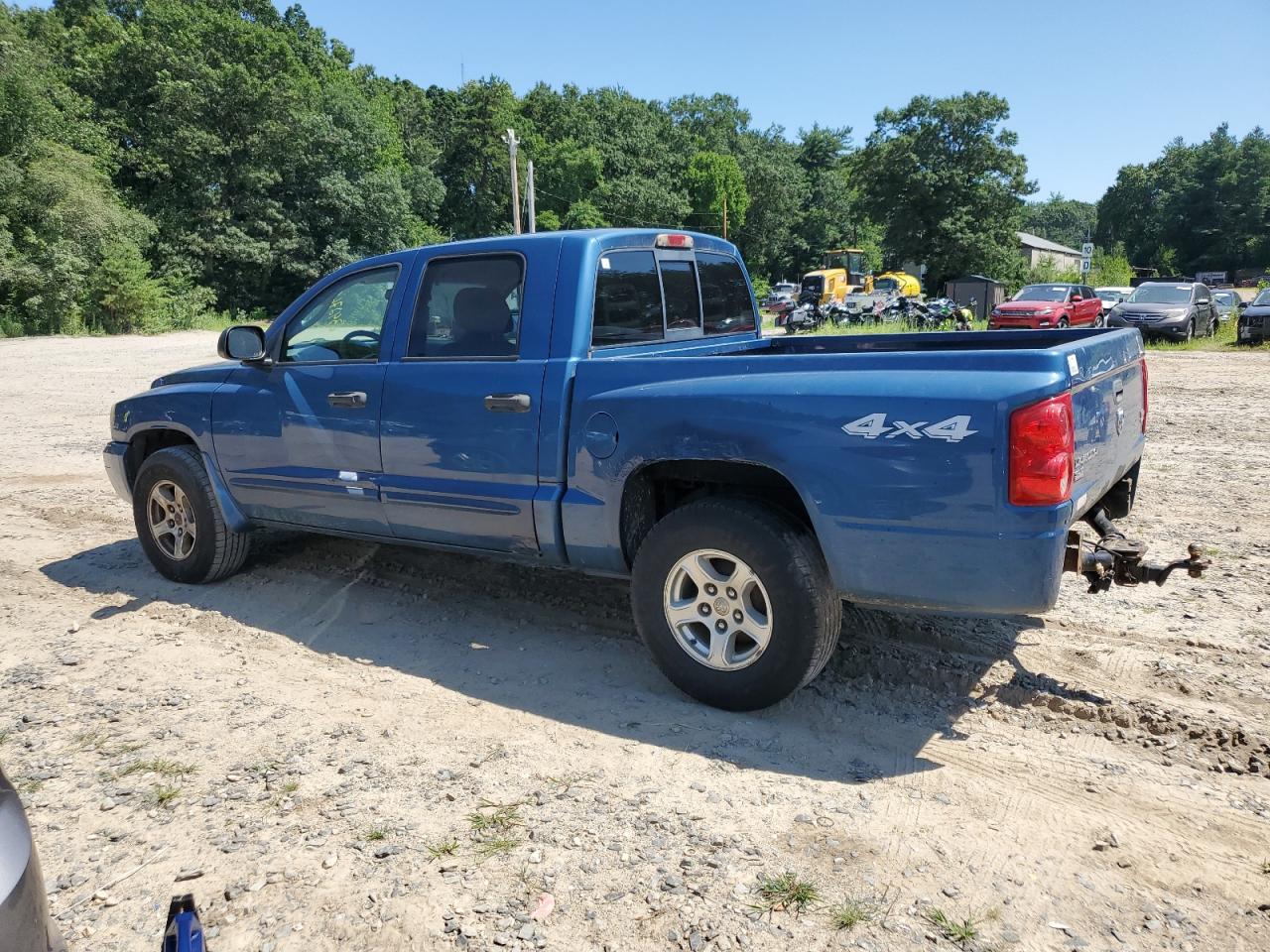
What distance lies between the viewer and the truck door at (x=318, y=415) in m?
4.62

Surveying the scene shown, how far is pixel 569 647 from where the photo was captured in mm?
4441

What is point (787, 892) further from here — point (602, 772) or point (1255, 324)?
point (1255, 324)

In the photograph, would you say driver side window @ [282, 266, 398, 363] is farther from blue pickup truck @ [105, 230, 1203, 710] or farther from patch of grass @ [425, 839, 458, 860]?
patch of grass @ [425, 839, 458, 860]

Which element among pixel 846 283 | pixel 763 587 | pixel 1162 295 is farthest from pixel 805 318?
pixel 763 587

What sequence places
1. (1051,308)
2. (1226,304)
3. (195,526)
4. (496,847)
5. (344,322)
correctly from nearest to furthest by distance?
(496,847), (344,322), (195,526), (1051,308), (1226,304)

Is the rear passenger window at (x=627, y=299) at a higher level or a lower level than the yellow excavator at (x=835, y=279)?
lower

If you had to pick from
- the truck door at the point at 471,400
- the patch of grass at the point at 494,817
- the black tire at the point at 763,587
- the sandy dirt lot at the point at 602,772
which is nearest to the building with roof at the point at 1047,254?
the sandy dirt lot at the point at 602,772

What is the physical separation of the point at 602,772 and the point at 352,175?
5493 centimetres

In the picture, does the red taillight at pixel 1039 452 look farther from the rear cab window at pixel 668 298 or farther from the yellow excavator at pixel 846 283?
the yellow excavator at pixel 846 283

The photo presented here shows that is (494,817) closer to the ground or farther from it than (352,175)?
closer to the ground

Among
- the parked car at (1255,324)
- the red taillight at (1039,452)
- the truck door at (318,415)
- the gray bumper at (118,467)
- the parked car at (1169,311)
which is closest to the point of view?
the red taillight at (1039,452)

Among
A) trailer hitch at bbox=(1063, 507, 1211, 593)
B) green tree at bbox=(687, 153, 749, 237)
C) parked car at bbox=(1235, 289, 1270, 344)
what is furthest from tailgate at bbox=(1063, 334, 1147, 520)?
green tree at bbox=(687, 153, 749, 237)

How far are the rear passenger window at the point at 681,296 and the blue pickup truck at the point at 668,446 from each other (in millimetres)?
12

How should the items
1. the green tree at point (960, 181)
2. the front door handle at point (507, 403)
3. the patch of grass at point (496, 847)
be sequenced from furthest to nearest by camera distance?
the green tree at point (960, 181) → the front door handle at point (507, 403) → the patch of grass at point (496, 847)
